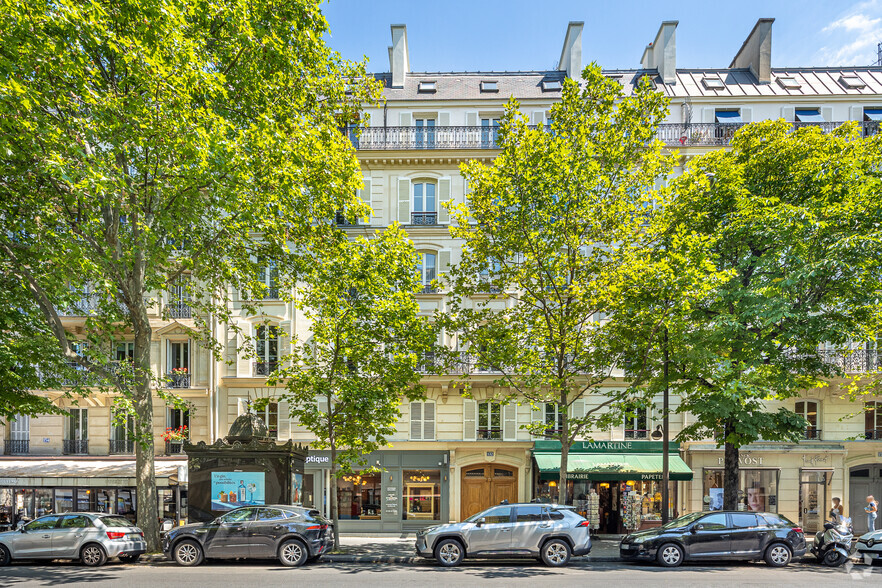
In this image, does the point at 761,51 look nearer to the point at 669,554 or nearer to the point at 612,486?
the point at 612,486

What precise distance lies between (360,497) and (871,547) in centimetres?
1610

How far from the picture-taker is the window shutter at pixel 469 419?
79.0 ft

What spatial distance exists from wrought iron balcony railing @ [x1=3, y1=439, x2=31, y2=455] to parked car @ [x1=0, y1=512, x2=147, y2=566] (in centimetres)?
1083

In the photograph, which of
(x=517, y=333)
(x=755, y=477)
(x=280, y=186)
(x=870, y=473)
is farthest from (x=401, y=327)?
(x=870, y=473)

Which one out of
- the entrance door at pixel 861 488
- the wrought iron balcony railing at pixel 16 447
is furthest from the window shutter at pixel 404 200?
the entrance door at pixel 861 488

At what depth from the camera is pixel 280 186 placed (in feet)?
49.1

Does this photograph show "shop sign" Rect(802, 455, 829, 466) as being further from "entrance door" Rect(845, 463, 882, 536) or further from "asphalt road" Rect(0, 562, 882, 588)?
"asphalt road" Rect(0, 562, 882, 588)

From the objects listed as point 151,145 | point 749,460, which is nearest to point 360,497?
point 749,460

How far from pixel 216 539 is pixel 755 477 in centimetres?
1889

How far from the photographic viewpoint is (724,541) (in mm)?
14625

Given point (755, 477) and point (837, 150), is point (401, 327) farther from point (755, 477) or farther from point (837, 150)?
point (755, 477)

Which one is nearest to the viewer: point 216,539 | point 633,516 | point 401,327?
point 216,539

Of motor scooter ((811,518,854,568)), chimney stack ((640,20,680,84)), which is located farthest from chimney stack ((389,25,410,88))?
motor scooter ((811,518,854,568))

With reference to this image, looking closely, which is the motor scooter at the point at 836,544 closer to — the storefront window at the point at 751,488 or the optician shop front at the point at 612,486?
the optician shop front at the point at 612,486
